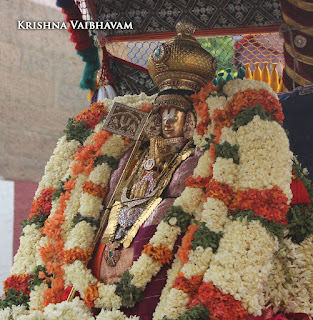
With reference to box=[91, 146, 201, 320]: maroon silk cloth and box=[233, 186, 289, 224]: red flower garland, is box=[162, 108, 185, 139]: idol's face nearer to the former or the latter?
box=[91, 146, 201, 320]: maroon silk cloth

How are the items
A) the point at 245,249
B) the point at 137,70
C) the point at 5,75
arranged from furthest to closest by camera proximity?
the point at 5,75 → the point at 137,70 → the point at 245,249

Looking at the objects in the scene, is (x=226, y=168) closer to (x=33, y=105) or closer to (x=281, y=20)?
(x=281, y=20)

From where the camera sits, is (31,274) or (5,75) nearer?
(31,274)

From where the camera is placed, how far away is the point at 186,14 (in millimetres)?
4984

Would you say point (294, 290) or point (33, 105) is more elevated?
point (33, 105)

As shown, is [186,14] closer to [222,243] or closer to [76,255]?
[76,255]

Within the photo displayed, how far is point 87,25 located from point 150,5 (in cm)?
60

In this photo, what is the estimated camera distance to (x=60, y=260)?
4.06 metres

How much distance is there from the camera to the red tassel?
3430 millimetres

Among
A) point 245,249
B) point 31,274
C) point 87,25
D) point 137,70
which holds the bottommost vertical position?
point 31,274

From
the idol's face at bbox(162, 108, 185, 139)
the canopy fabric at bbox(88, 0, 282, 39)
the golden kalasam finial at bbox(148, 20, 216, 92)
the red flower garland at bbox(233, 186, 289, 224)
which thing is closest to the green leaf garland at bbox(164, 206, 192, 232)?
the red flower garland at bbox(233, 186, 289, 224)

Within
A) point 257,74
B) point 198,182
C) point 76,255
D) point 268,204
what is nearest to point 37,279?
point 76,255

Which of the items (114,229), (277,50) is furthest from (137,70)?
(114,229)

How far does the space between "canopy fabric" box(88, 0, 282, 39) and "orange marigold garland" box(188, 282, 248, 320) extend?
2666mm
